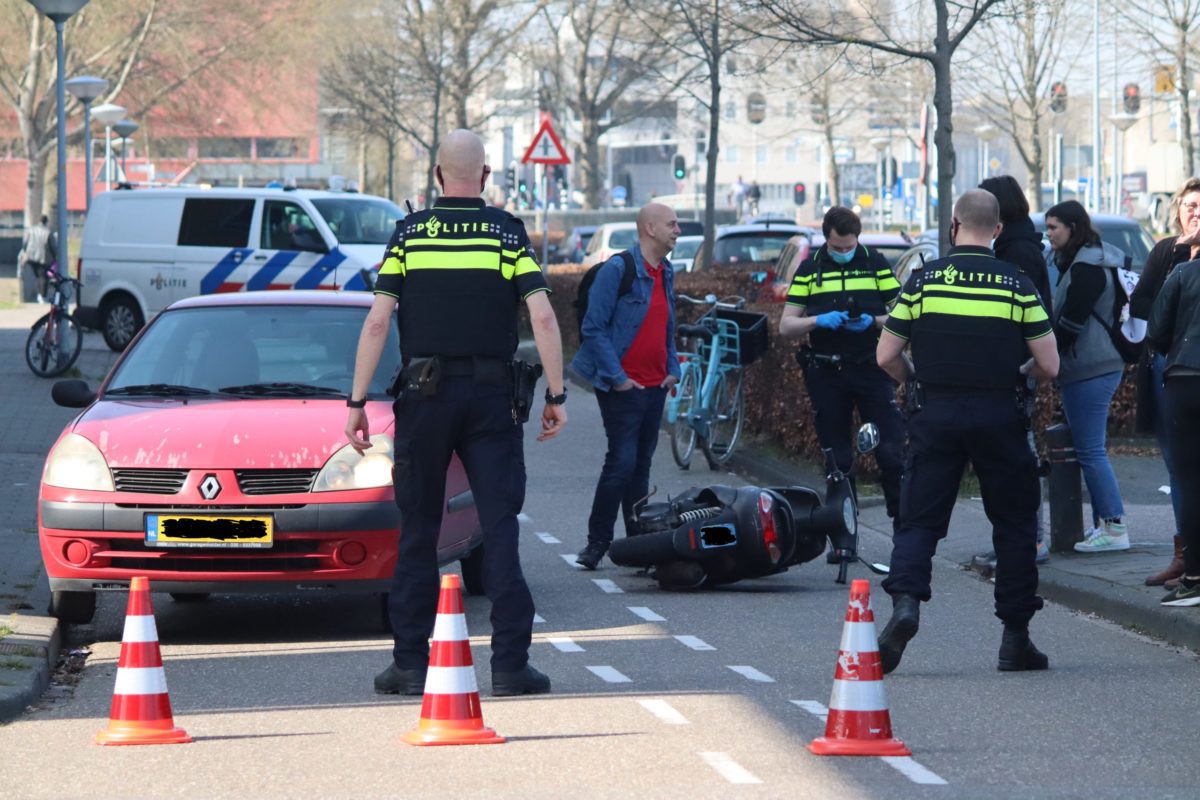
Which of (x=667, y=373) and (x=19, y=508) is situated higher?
(x=667, y=373)

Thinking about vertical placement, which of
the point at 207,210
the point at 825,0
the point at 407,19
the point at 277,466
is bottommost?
the point at 277,466

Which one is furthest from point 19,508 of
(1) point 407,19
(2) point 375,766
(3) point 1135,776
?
(1) point 407,19

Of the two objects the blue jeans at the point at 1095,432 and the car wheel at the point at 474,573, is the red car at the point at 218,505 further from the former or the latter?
the blue jeans at the point at 1095,432

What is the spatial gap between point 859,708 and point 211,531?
119 inches

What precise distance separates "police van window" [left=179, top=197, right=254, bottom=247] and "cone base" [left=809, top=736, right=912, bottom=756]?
66.3 ft

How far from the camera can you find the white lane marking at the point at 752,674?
7.46m

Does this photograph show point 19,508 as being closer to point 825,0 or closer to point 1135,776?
point 1135,776

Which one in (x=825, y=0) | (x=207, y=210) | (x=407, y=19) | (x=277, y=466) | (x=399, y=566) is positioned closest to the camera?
(x=399, y=566)

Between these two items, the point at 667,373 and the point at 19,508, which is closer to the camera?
the point at 667,373

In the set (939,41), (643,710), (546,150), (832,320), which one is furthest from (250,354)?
(546,150)

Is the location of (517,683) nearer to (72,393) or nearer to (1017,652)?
(1017,652)

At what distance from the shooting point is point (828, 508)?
10.1m

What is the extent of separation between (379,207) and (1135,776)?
2061 cm

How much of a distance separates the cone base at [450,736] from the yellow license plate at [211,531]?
6.50 feet
